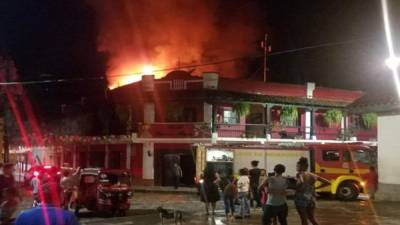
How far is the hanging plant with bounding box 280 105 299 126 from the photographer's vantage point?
128 feet

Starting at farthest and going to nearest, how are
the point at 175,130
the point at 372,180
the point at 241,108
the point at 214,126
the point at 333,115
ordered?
1. the point at 333,115
2. the point at 241,108
3. the point at 175,130
4. the point at 214,126
5. the point at 372,180

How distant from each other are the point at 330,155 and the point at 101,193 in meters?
12.4

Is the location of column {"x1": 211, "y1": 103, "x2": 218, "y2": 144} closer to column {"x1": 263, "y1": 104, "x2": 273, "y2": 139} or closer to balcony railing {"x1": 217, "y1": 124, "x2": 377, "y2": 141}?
balcony railing {"x1": 217, "y1": 124, "x2": 377, "y2": 141}

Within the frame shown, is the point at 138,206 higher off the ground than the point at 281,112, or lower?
lower

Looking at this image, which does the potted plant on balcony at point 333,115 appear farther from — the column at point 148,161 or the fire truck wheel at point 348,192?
the fire truck wheel at point 348,192

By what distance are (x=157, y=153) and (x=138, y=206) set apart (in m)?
15.1

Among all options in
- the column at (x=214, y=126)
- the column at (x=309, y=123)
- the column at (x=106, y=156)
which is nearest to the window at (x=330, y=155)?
the column at (x=214, y=126)

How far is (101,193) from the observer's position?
704 inches

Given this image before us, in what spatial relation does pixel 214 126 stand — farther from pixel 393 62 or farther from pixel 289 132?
pixel 393 62

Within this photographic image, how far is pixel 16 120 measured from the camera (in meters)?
57.3

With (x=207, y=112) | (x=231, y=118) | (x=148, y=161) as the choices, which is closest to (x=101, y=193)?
(x=207, y=112)

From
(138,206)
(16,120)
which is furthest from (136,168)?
(16,120)

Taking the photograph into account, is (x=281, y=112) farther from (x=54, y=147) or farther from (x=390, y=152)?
(x=54, y=147)

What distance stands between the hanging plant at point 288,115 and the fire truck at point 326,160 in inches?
486
